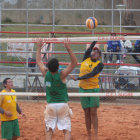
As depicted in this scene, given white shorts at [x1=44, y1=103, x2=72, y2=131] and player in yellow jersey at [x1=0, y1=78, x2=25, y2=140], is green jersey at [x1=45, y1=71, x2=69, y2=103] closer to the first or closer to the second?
white shorts at [x1=44, y1=103, x2=72, y2=131]

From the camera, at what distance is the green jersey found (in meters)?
5.31

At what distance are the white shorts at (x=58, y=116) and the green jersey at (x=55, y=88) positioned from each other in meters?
0.08

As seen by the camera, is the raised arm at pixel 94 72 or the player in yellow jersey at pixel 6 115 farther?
the raised arm at pixel 94 72

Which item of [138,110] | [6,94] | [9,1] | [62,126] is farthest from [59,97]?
[9,1]

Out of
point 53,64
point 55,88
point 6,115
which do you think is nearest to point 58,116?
point 55,88

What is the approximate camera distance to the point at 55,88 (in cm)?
536

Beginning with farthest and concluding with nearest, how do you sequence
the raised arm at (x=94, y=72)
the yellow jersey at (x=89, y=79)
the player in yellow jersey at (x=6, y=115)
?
the yellow jersey at (x=89, y=79) → the raised arm at (x=94, y=72) → the player in yellow jersey at (x=6, y=115)

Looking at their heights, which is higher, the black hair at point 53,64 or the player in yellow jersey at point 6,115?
the black hair at point 53,64

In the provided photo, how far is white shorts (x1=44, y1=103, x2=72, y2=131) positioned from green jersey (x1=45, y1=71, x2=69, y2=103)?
8 cm

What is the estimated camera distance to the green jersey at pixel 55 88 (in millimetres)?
5309

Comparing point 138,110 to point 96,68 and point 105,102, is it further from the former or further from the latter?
point 96,68

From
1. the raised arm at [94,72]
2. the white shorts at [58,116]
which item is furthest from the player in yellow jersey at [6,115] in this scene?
the raised arm at [94,72]

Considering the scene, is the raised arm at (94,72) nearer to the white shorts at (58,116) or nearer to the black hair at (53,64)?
the white shorts at (58,116)

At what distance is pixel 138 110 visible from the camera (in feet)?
32.6
